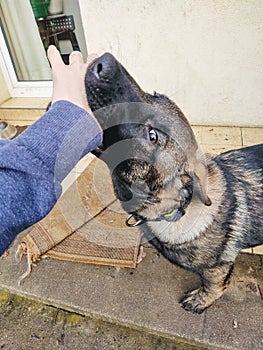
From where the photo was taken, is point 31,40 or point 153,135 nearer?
point 153,135

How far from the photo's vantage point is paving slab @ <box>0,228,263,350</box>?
1721 millimetres

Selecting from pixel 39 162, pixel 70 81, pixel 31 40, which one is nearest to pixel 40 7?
pixel 31 40

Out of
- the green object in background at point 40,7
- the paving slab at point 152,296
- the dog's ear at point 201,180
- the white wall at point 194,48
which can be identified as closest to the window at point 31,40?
the green object in background at point 40,7

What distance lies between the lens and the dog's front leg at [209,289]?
1.70m

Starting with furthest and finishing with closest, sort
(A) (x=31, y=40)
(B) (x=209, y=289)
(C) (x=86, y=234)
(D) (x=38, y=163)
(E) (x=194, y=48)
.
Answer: (A) (x=31, y=40) → (E) (x=194, y=48) → (C) (x=86, y=234) → (B) (x=209, y=289) → (D) (x=38, y=163)

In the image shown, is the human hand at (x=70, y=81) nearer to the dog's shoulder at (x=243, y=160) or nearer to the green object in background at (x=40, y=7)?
the dog's shoulder at (x=243, y=160)

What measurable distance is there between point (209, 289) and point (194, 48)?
221cm

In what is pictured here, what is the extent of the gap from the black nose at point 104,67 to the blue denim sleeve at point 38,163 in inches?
9.4

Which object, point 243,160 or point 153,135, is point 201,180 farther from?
point 243,160

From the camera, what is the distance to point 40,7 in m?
3.61

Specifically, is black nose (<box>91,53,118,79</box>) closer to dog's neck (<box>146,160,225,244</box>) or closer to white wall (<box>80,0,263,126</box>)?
dog's neck (<box>146,160,225,244</box>)

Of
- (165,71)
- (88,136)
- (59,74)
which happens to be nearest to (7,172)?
(88,136)

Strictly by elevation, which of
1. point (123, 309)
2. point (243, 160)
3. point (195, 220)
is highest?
point (243, 160)

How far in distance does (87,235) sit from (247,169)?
118cm
